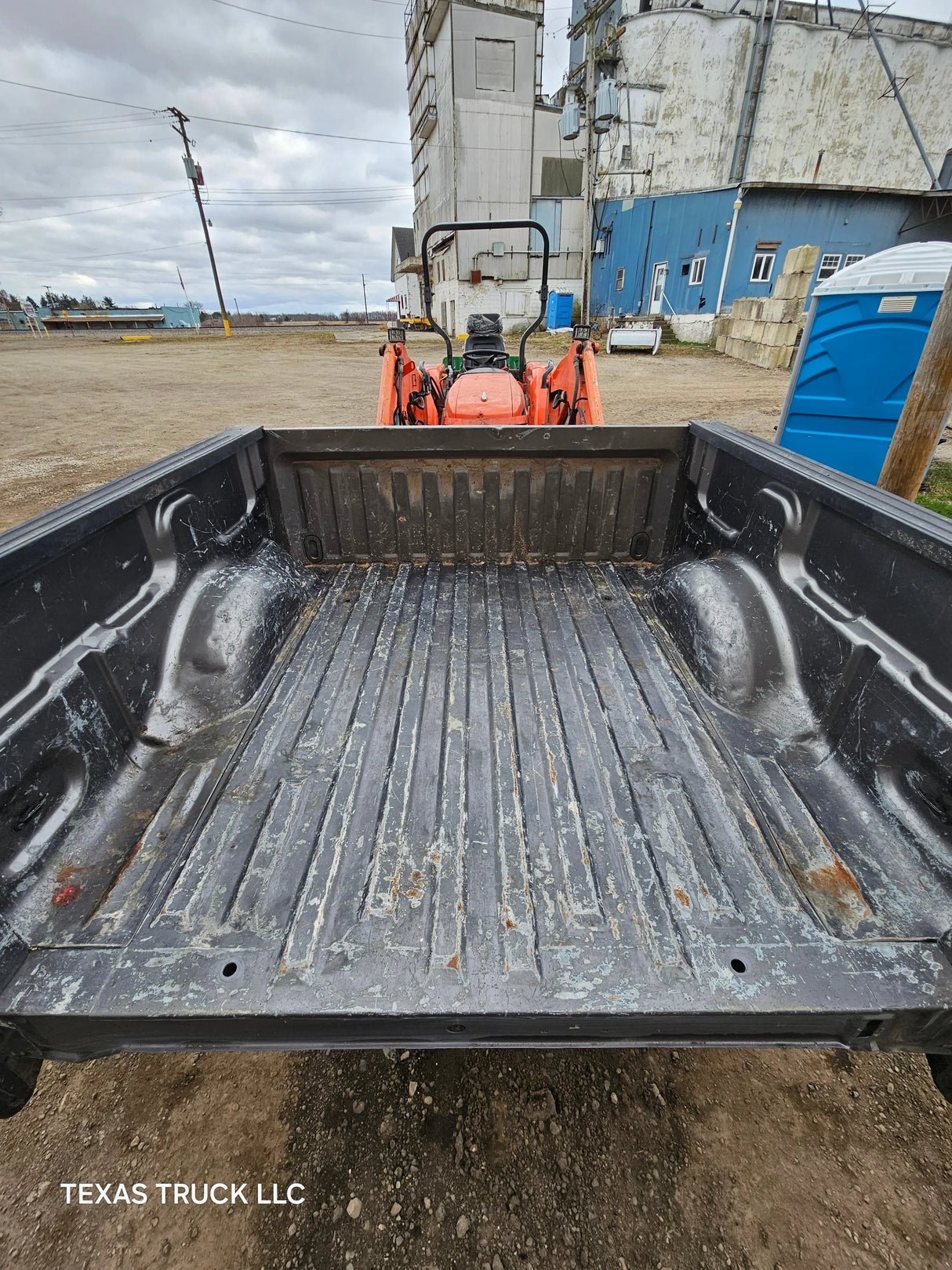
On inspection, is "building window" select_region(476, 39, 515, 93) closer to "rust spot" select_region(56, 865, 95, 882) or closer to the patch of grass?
the patch of grass

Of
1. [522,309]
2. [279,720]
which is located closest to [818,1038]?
[279,720]

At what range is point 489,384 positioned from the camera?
3.44 metres

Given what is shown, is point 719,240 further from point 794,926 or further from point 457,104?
point 794,926

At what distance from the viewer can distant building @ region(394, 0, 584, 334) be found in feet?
73.4

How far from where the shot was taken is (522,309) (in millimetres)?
24078

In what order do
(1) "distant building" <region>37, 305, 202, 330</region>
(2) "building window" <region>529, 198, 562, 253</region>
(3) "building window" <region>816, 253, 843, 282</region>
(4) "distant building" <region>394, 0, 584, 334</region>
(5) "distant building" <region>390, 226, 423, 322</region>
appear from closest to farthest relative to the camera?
(3) "building window" <region>816, 253, 843, 282</region>
(4) "distant building" <region>394, 0, 584, 334</region>
(2) "building window" <region>529, 198, 562, 253</region>
(5) "distant building" <region>390, 226, 423, 322</region>
(1) "distant building" <region>37, 305, 202, 330</region>

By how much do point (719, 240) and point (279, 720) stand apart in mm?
22366

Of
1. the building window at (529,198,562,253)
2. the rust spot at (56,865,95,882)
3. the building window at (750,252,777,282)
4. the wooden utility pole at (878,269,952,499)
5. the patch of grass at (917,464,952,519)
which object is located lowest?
the patch of grass at (917,464,952,519)

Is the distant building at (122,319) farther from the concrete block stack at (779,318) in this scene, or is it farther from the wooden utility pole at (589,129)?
the concrete block stack at (779,318)

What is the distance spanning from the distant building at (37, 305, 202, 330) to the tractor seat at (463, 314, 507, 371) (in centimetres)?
5054

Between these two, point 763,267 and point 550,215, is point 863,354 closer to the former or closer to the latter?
point 763,267

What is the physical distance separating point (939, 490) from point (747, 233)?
17.2m

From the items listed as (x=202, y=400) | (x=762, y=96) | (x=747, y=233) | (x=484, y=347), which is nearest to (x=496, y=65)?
(x=762, y=96)

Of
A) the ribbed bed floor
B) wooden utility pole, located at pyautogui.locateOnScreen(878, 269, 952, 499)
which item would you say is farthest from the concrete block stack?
the ribbed bed floor
